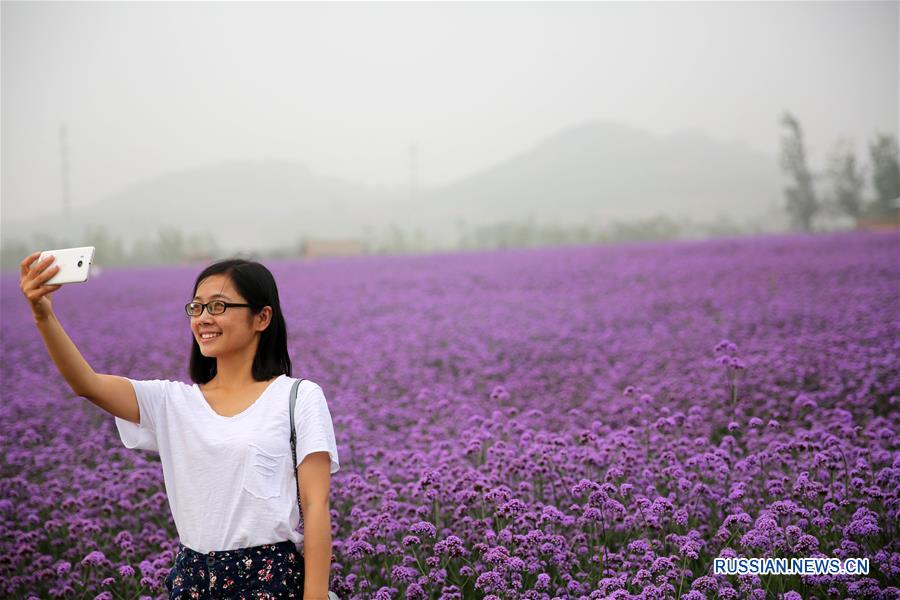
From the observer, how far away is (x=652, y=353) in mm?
7582

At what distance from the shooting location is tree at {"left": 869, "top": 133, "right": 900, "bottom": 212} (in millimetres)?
37219

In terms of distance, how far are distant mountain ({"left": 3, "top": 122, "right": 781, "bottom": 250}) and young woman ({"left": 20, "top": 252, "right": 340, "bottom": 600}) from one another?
101 meters

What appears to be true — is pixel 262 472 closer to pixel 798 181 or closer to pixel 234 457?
pixel 234 457

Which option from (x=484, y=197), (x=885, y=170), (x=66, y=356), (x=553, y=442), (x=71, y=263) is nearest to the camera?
(x=71, y=263)

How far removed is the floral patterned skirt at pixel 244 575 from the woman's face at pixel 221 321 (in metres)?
0.61

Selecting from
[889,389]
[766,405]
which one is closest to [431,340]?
[766,405]

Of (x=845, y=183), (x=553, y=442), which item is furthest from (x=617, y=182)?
(x=553, y=442)

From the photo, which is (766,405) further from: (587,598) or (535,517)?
(587,598)

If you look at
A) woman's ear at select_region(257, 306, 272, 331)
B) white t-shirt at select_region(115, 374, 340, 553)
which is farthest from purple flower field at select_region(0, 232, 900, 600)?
woman's ear at select_region(257, 306, 272, 331)

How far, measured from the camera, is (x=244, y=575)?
7.26 ft

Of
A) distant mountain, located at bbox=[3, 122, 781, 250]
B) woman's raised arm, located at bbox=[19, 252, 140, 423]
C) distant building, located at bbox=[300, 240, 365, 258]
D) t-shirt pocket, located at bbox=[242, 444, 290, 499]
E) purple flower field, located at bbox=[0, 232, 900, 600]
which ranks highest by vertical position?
distant mountain, located at bbox=[3, 122, 781, 250]

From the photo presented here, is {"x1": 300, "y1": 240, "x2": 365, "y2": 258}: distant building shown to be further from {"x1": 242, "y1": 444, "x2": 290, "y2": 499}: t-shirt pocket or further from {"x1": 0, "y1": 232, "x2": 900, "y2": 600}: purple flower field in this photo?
{"x1": 242, "y1": 444, "x2": 290, "y2": 499}: t-shirt pocket

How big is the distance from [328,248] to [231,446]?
3742cm

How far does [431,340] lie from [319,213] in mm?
125568
